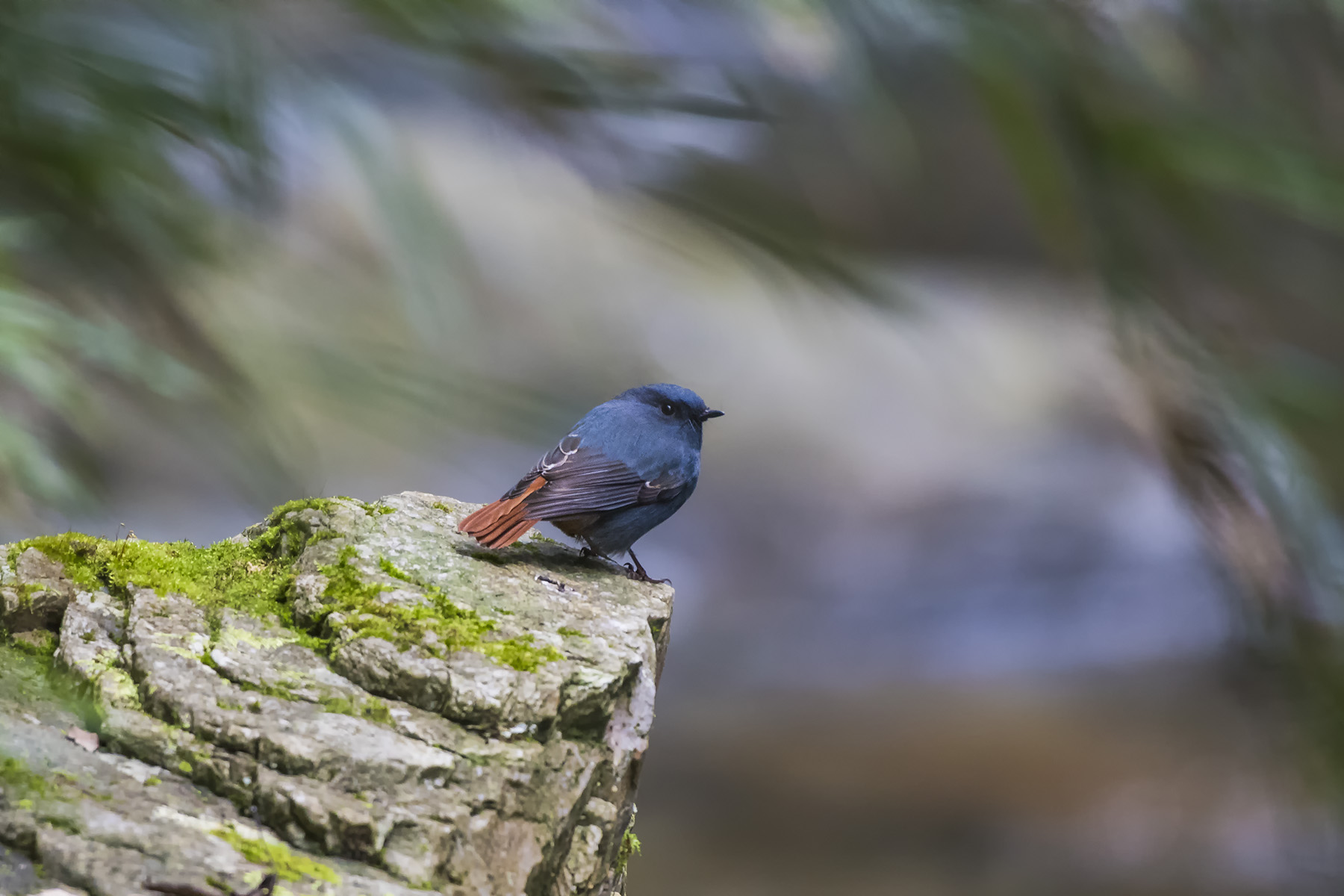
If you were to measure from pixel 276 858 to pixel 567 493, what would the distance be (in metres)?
1.08

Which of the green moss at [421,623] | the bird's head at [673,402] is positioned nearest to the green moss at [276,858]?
the green moss at [421,623]

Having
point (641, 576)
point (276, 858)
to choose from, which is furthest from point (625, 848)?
point (276, 858)

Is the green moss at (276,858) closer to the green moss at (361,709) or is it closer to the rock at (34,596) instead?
the green moss at (361,709)

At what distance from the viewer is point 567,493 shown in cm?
237

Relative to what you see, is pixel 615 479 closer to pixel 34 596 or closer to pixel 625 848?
pixel 625 848

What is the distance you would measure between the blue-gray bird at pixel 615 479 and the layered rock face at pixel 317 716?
0.14m

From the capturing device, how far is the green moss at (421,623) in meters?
1.84

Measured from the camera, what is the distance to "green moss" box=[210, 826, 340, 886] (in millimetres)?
1416

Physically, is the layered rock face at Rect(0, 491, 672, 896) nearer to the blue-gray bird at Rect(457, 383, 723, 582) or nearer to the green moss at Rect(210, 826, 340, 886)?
the green moss at Rect(210, 826, 340, 886)

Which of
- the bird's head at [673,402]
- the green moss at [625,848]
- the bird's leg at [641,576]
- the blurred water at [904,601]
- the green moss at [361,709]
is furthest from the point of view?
the blurred water at [904,601]

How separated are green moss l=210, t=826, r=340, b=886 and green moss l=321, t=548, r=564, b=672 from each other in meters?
0.42

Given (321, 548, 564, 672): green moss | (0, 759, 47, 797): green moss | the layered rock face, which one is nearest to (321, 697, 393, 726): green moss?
the layered rock face

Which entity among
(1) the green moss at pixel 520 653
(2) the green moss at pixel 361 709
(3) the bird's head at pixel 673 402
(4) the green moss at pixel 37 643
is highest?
(3) the bird's head at pixel 673 402

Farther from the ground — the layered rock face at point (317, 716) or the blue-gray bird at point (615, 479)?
the blue-gray bird at point (615, 479)
